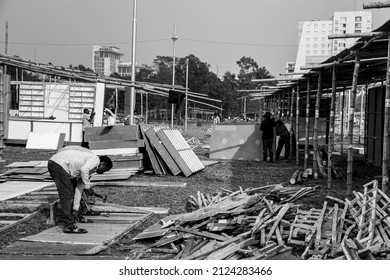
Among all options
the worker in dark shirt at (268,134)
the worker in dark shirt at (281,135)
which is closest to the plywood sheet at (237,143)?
the worker in dark shirt at (281,135)

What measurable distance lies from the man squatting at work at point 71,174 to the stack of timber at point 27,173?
18.9 feet

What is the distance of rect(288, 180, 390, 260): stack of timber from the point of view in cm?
691

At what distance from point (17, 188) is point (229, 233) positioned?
6.70m

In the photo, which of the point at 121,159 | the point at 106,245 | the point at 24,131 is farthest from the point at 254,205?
the point at 24,131

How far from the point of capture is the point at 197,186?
14031mm

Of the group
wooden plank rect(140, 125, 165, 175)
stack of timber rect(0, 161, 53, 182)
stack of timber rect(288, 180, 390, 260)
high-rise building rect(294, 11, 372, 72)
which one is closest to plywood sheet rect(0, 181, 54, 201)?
stack of timber rect(0, 161, 53, 182)

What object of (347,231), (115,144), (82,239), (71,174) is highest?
(115,144)

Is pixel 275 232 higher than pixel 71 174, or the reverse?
pixel 71 174

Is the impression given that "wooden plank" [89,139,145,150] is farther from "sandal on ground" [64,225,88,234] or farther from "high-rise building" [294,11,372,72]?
"sandal on ground" [64,225,88,234]

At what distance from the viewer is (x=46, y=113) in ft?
94.6

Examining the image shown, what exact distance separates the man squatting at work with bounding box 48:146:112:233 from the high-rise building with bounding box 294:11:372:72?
4975mm

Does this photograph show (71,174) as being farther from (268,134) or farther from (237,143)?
(237,143)

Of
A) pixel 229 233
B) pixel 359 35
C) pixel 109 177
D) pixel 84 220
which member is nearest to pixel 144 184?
pixel 109 177

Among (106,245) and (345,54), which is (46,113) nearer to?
(345,54)
